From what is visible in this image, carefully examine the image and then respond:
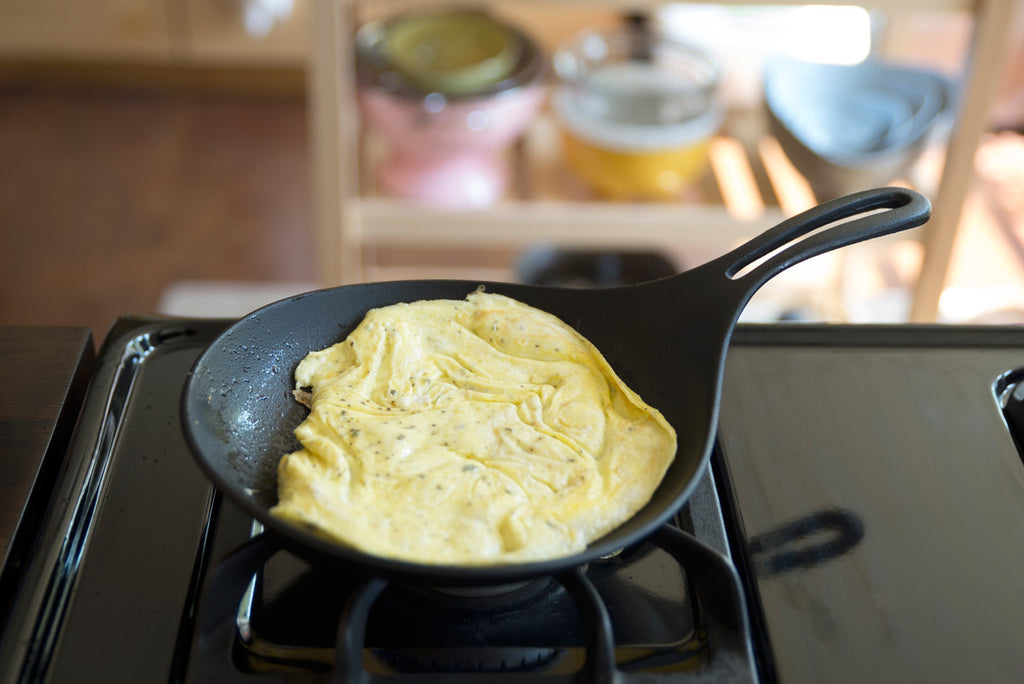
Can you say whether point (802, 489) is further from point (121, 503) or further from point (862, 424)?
point (121, 503)

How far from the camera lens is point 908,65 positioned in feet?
6.12

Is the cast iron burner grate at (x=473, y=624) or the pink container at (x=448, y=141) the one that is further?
the pink container at (x=448, y=141)

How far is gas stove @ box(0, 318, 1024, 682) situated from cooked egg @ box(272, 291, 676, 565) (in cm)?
4

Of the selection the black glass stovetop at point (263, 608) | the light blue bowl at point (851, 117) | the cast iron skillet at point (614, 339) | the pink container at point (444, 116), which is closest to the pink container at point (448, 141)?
the pink container at point (444, 116)

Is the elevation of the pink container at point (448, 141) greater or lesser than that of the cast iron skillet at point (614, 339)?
lesser

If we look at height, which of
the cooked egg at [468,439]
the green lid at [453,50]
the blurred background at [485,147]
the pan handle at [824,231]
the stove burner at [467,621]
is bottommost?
the blurred background at [485,147]

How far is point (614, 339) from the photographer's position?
0.73 metres

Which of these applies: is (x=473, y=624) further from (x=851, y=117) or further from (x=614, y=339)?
(x=851, y=117)

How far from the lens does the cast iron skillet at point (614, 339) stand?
0.61 m

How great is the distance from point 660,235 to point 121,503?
4.28 ft

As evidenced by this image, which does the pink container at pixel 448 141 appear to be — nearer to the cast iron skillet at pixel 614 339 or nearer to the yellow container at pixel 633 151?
the yellow container at pixel 633 151

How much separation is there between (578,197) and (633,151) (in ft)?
0.52

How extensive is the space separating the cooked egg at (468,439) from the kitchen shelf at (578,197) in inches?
39.1

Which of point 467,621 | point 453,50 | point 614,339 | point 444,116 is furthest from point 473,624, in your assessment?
point 453,50
